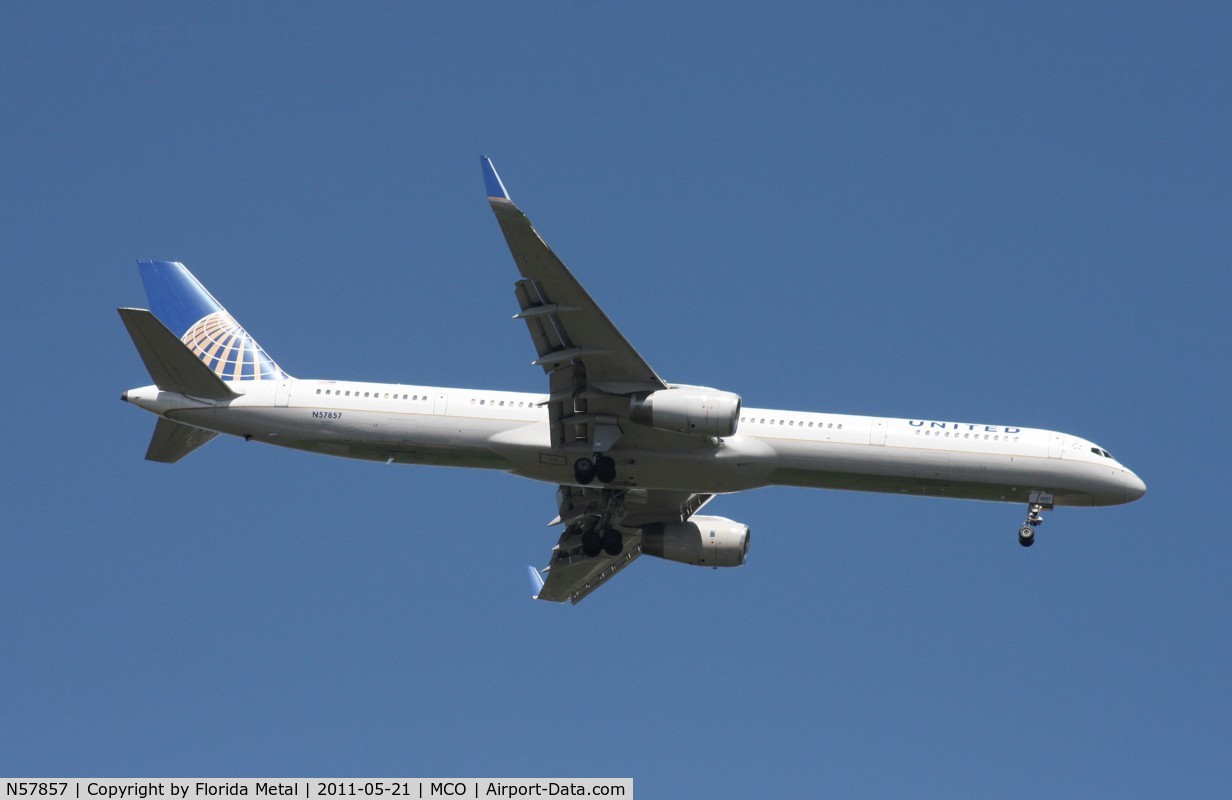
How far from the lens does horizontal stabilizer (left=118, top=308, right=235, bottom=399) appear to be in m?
→ 45.9

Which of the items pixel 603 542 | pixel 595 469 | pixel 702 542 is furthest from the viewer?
pixel 702 542

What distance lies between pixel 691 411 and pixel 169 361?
14876 mm

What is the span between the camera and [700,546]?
51.8 metres

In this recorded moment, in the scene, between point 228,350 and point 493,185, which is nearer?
point 493,185

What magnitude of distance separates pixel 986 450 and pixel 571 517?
13.2 metres

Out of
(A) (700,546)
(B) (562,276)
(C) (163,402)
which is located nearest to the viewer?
(B) (562,276)

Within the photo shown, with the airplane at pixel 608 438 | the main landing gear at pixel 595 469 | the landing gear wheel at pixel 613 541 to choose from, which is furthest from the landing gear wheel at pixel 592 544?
the main landing gear at pixel 595 469

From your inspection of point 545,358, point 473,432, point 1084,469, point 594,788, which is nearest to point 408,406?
point 473,432

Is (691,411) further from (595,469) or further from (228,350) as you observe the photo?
(228,350)

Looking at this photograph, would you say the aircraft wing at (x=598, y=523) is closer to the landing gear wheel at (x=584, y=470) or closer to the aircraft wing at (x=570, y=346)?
the landing gear wheel at (x=584, y=470)

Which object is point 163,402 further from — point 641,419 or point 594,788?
point 594,788

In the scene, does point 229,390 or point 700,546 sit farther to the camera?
point 700,546

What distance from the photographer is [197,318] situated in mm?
53156

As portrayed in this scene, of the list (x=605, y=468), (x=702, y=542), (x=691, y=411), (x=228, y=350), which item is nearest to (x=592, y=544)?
(x=702, y=542)
